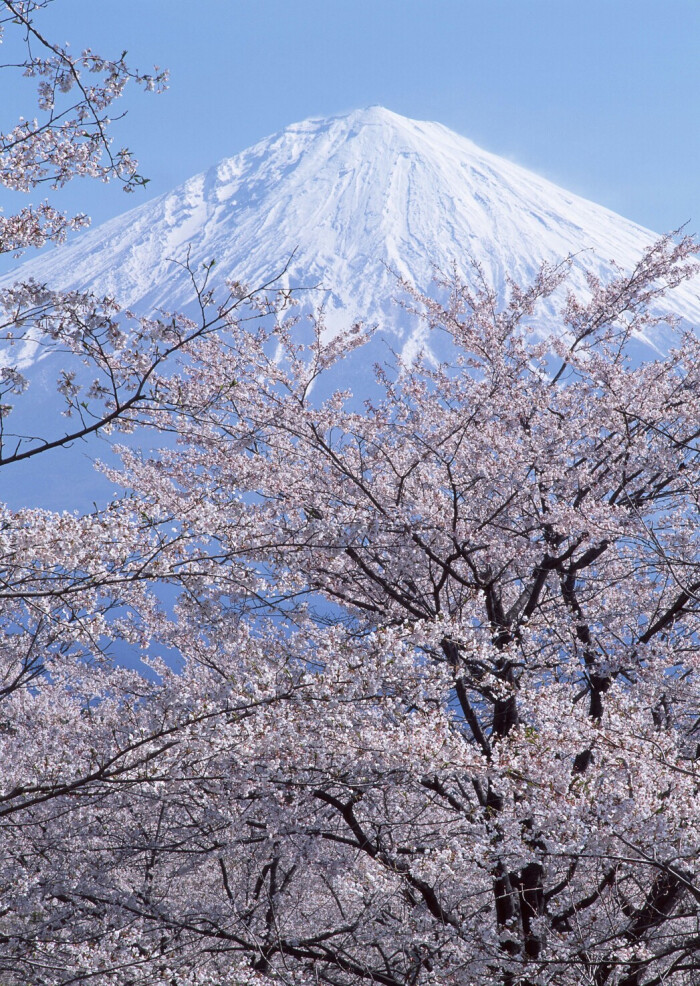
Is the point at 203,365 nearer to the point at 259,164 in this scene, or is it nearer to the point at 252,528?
the point at 252,528

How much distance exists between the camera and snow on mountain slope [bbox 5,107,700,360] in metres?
90.4

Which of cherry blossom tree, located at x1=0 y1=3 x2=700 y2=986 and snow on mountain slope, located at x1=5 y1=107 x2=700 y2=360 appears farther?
snow on mountain slope, located at x1=5 y1=107 x2=700 y2=360

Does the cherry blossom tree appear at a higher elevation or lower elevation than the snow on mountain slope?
lower

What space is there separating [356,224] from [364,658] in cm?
10998

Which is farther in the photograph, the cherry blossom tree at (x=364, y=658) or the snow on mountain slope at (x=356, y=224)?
the snow on mountain slope at (x=356, y=224)

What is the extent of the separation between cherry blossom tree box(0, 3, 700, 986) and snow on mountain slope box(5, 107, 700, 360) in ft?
237

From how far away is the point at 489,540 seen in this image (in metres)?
6.03

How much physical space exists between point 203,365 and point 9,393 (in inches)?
177

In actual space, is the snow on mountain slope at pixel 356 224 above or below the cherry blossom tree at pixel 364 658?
above

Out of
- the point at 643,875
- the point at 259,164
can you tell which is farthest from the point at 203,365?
the point at 259,164

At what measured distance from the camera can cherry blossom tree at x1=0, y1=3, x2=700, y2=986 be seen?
3.65m

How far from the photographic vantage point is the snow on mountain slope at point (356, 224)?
90375 millimetres

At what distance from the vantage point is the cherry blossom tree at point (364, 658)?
365 centimetres

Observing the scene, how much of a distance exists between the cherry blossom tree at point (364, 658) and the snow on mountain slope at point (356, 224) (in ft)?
237
